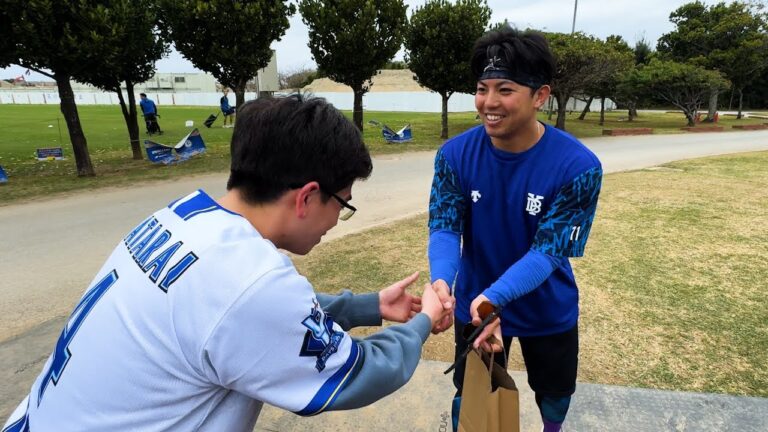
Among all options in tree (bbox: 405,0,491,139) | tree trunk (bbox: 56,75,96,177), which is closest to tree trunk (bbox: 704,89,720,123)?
tree (bbox: 405,0,491,139)

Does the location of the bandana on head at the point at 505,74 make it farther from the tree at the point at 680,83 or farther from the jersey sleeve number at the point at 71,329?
the tree at the point at 680,83

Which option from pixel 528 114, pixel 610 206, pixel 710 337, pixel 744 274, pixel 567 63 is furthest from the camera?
pixel 567 63

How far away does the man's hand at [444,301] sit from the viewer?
174 centimetres

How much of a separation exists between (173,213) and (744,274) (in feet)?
17.8

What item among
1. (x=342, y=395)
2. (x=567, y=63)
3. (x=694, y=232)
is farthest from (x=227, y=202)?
(x=567, y=63)

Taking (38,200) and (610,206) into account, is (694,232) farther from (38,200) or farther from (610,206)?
(38,200)

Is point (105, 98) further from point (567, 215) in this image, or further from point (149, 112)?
point (567, 215)

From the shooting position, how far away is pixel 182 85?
256ft

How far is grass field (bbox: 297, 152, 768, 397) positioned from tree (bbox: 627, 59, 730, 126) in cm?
1949

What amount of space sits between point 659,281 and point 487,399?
3.91 metres

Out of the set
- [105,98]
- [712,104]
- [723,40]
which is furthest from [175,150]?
[105,98]

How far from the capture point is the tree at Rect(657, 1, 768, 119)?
27750mm

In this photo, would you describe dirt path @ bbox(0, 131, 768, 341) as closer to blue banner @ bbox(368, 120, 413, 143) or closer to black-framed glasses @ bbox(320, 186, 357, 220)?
blue banner @ bbox(368, 120, 413, 143)

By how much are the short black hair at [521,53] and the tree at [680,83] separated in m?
27.3
